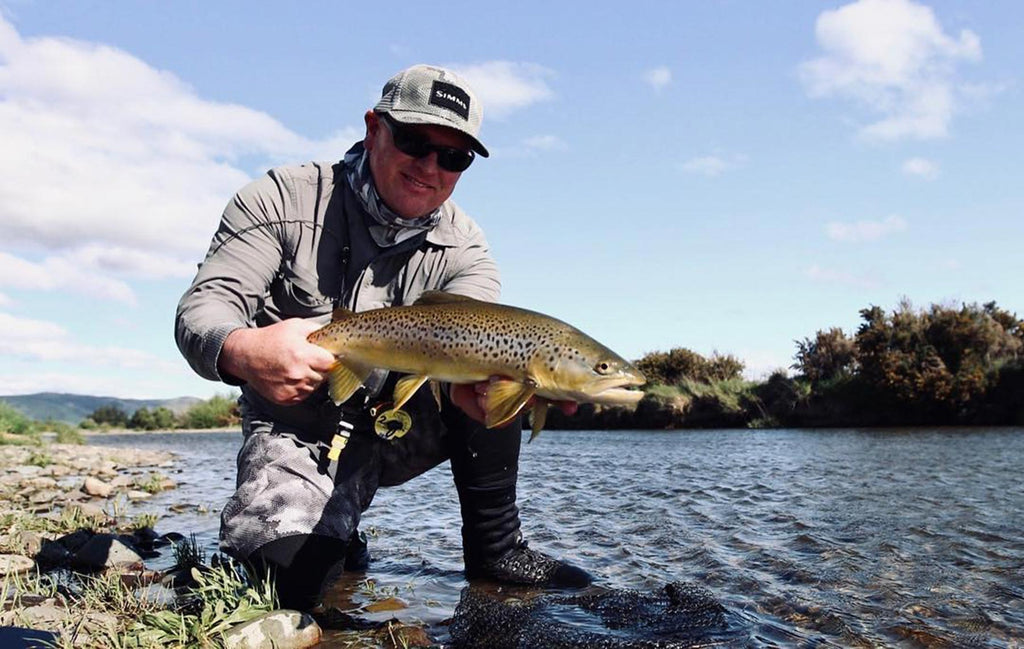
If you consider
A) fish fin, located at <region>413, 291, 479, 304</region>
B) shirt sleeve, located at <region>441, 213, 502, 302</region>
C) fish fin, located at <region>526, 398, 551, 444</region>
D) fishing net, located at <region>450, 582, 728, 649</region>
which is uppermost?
shirt sleeve, located at <region>441, 213, 502, 302</region>

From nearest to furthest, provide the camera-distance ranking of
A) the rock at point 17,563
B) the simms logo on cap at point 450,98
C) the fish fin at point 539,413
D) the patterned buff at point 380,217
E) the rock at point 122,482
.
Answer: the fish fin at point 539,413, the simms logo on cap at point 450,98, the patterned buff at point 380,217, the rock at point 17,563, the rock at point 122,482

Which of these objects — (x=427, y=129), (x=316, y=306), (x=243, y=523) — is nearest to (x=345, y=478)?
(x=243, y=523)

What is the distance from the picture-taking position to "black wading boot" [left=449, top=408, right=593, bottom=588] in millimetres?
4262

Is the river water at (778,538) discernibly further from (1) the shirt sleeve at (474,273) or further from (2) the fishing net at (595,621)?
(1) the shirt sleeve at (474,273)

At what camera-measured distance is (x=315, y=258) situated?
4039mm

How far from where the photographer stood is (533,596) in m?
4.15

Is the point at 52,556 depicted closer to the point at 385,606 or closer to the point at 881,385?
the point at 385,606

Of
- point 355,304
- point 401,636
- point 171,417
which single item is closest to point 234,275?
point 355,304

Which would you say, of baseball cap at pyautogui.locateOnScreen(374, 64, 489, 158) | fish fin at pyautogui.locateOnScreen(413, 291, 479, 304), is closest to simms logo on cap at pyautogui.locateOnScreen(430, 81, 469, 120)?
baseball cap at pyautogui.locateOnScreen(374, 64, 489, 158)

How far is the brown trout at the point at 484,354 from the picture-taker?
10.8ft

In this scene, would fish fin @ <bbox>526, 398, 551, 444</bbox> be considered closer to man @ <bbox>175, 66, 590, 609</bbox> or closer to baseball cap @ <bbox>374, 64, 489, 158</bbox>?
man @ <bbox>175, 66, 590, 609</bbox>

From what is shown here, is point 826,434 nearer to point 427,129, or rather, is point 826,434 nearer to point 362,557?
point 362,557

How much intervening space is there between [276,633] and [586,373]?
1.77m

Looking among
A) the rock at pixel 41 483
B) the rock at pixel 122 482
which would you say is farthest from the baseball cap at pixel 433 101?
the rock at pixel 122 482
